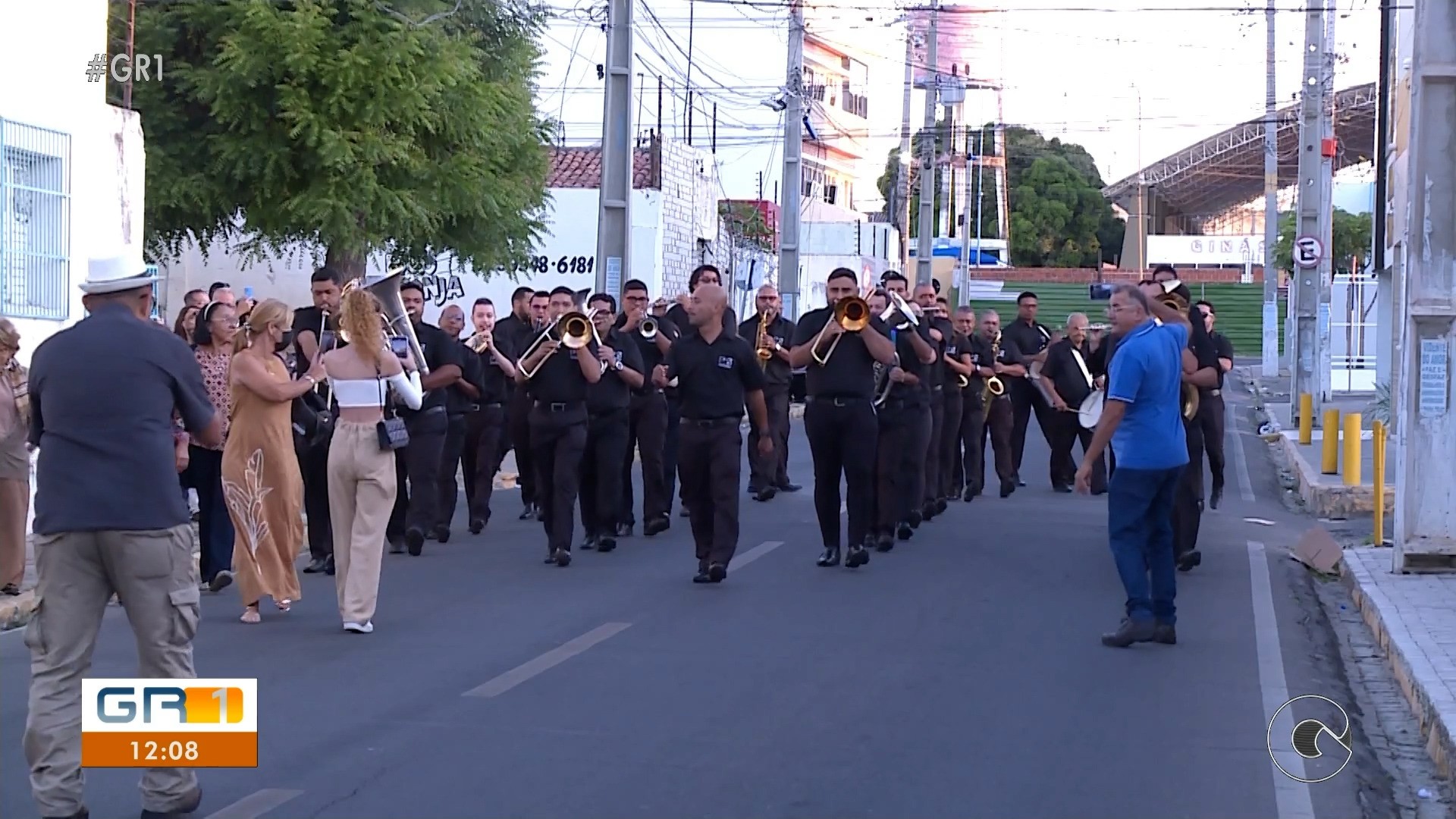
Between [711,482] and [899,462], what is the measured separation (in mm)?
2700

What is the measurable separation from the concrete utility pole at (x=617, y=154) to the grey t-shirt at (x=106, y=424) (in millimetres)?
17054

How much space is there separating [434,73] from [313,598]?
13.8m

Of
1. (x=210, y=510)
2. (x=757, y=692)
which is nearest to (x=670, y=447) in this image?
(x=210, y=510)

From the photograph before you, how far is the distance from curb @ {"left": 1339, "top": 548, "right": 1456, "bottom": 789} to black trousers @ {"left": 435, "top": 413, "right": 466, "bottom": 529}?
7391 mm

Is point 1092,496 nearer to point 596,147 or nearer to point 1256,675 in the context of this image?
point 1256,675

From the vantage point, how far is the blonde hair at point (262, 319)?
10.7 meters

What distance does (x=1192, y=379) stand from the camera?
514 inches

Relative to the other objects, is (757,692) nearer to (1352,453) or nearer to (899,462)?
(899,462)

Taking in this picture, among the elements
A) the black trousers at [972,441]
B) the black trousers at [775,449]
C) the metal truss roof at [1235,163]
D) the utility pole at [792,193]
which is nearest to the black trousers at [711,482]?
the black trousers at [775,449]

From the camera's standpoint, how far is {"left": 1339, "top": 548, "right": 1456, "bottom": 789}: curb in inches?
308

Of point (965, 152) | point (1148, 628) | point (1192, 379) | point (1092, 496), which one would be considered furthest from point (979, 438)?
point (965, 152)

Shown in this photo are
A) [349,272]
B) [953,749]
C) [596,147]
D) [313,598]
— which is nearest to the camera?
[953,749]

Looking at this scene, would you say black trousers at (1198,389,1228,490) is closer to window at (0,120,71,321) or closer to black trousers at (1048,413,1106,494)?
black trousers at (1048,413,1106,494)

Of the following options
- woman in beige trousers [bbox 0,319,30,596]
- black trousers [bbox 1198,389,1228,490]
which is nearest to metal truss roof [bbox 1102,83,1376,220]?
black trousers [bbox 1198,389,1228,490]
